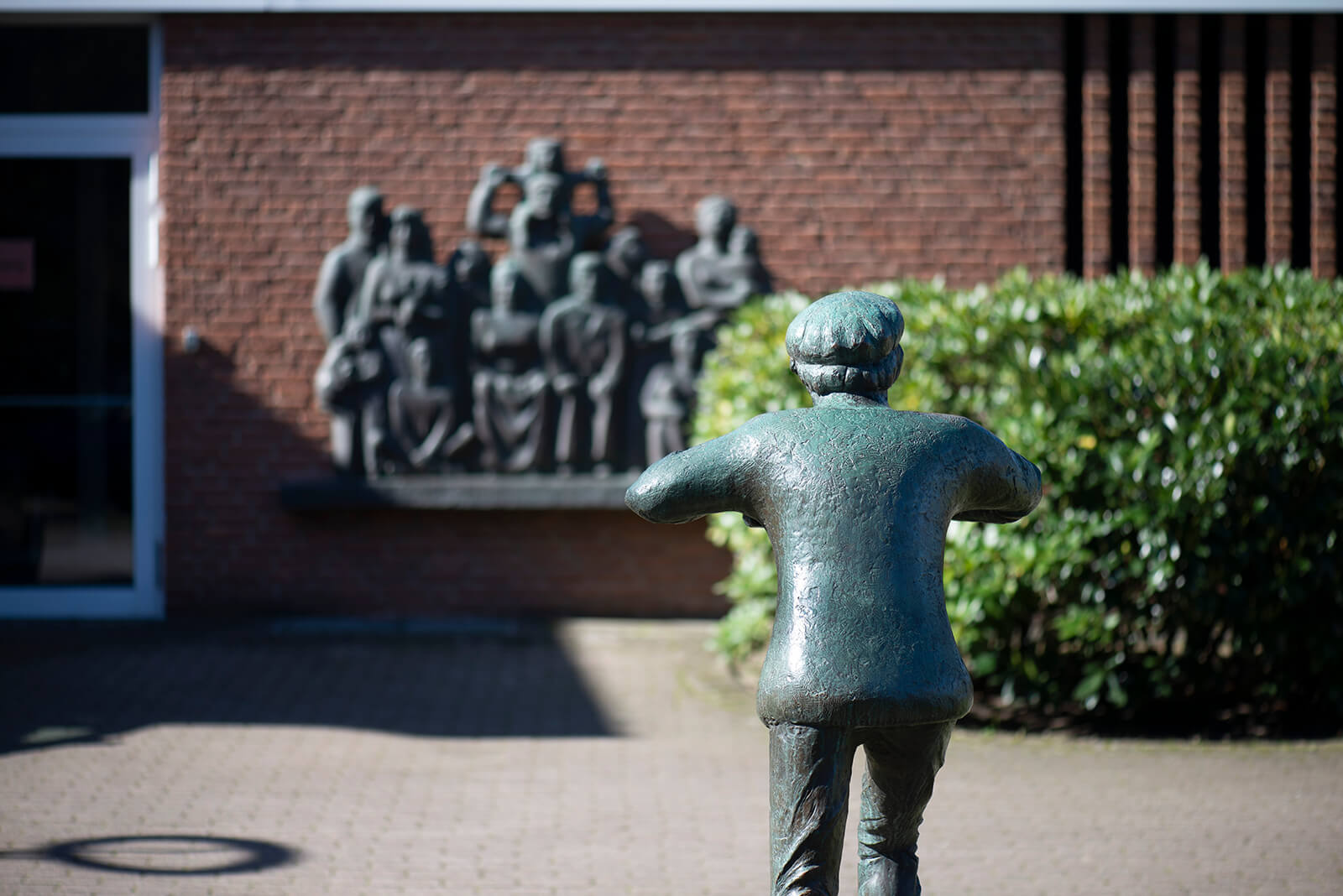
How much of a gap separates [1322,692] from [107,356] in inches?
288

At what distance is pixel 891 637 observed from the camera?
2922 millimetres

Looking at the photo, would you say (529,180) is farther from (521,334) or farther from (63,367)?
(63,367)

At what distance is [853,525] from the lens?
9.73ft

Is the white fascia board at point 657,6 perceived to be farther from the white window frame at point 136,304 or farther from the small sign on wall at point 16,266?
the small sign on wall at point 16,266

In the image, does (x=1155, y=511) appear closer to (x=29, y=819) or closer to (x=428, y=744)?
(x=428, y=744)

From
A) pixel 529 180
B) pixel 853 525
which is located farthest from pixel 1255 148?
pixel 853 525

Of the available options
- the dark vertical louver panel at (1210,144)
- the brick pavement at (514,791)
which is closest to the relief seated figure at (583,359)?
the brick pavement at (514,791)

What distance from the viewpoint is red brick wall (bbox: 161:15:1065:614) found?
9016mm

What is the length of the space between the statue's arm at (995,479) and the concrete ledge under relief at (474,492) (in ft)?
18.6

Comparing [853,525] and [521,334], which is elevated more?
[521,334]

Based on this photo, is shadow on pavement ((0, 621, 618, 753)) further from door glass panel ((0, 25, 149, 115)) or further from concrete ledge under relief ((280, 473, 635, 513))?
door glass panel ((0, 25, 149, 115))

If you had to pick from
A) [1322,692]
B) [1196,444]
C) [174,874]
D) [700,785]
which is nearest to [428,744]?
[700,785]

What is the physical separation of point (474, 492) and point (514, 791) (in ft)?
11.3

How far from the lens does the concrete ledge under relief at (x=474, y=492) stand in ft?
28.9
